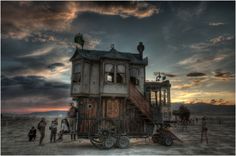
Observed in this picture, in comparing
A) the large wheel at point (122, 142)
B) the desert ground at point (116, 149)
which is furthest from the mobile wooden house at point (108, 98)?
the desert ground at point (116, 149)

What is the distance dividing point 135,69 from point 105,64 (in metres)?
3.92

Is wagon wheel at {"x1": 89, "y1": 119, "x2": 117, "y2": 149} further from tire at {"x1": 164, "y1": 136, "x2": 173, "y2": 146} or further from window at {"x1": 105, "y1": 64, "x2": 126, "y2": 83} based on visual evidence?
tire at {"x1": 164, "y1": 136, "x2": 173, "y2": 146}

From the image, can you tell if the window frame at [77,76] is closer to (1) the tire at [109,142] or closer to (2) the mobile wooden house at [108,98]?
(2) the mobile wooden house at [108,98]

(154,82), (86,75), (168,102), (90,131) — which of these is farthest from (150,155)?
(168,102)

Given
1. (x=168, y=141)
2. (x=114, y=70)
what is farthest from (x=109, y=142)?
(x=114, y=70)

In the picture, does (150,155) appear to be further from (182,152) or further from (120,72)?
(120,72)

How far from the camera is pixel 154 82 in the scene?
25219 mm

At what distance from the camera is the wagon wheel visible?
18422 mm

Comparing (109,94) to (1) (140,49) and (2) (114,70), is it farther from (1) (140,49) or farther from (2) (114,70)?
(1) (140,49)

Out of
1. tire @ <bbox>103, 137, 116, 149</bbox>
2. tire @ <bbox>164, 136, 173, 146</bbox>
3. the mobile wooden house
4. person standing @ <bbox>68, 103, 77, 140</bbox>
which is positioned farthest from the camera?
tire @ <bbox>164, 136, 173, 146</bbox>

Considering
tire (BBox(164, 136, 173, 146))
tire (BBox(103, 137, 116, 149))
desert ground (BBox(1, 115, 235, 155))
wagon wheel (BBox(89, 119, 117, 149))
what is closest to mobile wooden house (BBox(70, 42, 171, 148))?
wagon wheel (BBox(89, 119, 117, 149))

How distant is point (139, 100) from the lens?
2112cm

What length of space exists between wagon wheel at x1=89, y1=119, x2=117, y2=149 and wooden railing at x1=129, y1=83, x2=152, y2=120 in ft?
9.72

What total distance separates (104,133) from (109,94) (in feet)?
11.5
